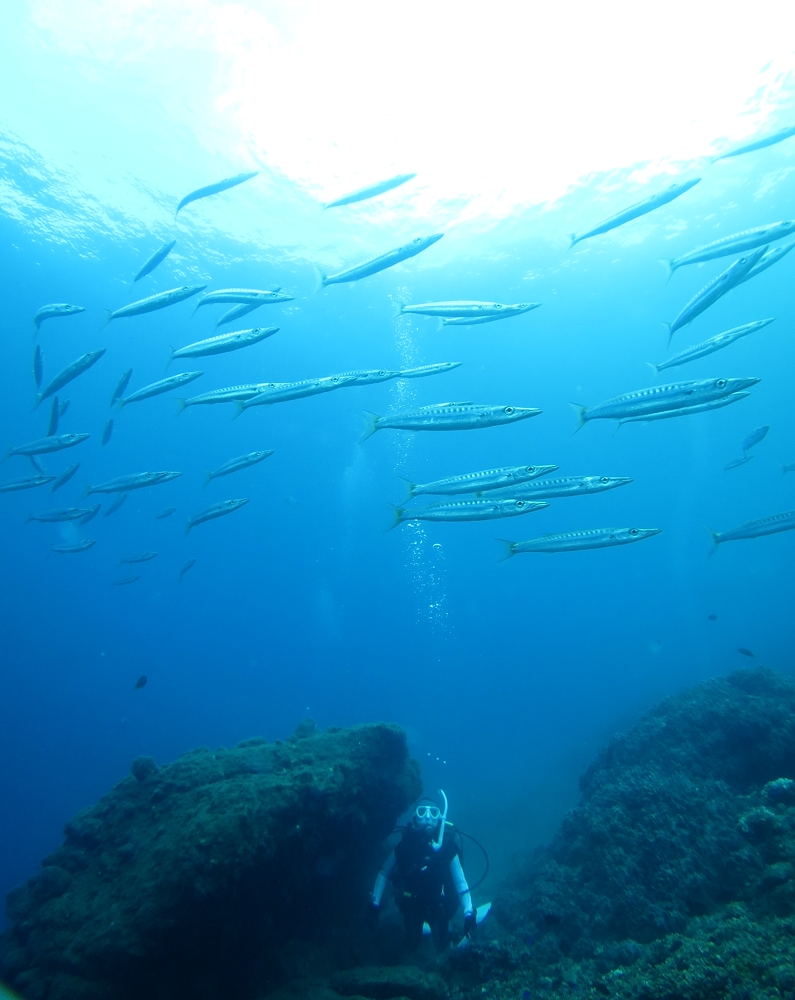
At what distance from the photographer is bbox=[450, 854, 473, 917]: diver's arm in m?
7.11

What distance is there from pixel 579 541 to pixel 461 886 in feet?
19.4

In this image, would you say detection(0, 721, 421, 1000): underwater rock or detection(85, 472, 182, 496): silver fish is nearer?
detection(0, 721, 421, 1000): underwater rock

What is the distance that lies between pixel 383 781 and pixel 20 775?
37105 millimetres

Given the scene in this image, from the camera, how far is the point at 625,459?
63438mm

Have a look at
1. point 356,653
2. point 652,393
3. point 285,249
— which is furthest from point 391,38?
point 356,653

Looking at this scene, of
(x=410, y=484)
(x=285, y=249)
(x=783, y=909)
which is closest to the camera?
(x=783, y=909)

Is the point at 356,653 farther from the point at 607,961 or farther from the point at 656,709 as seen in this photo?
the point at 607,961

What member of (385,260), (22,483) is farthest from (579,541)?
(22,483)

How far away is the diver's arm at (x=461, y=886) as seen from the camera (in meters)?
7.11

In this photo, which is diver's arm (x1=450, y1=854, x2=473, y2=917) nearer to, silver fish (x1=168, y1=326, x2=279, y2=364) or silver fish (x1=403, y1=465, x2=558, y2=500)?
silver fish (x1=403, y1=465, x2=558, y2=500)

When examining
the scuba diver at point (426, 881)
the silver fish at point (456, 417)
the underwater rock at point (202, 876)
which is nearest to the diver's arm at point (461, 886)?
the scuba diver at point (426, 881)

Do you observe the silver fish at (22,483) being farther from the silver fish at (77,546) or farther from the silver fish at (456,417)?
the silver fish at (456,417)

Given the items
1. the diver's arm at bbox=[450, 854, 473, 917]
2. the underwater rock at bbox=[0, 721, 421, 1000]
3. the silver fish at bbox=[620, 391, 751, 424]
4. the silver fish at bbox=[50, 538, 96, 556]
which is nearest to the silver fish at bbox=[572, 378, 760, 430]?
the silver fish at bbox=[620, 391, 751, 424]

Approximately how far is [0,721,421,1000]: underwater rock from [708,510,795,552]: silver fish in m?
6.77
